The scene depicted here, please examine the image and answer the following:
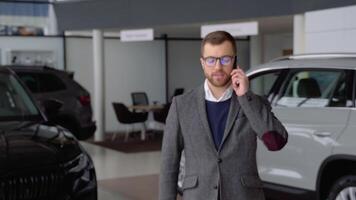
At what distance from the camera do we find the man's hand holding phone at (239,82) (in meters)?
2.79

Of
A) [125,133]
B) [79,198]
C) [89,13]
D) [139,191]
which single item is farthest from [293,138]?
[125,133]

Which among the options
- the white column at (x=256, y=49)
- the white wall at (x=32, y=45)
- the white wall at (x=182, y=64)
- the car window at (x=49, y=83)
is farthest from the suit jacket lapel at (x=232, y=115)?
the white wall at (x=182, y=64)

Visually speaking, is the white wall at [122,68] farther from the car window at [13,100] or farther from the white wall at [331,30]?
the car window at [13,100]

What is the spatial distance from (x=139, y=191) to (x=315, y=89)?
10.3 feet

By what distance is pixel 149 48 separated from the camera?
57.8ft

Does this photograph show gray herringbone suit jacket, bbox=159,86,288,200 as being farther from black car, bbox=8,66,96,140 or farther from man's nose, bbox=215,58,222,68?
black car, bbox=8,66,96,140

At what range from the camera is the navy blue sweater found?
9.62 ft

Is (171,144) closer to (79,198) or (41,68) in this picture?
(79,198)

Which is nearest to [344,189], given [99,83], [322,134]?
[322,134]

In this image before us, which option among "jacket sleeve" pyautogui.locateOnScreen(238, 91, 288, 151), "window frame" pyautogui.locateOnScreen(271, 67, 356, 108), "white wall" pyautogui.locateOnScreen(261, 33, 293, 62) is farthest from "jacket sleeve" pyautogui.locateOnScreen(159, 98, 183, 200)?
"white wall" pyautogui.locateOnScreen(261, 33, 293, 62)

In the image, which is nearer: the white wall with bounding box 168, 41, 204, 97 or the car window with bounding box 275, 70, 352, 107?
the car window with bounding box 275, 70, 352, 107

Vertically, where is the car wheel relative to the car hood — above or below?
below

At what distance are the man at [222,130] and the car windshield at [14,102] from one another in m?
3.33

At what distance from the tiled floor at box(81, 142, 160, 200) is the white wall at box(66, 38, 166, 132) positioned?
3636 mm
